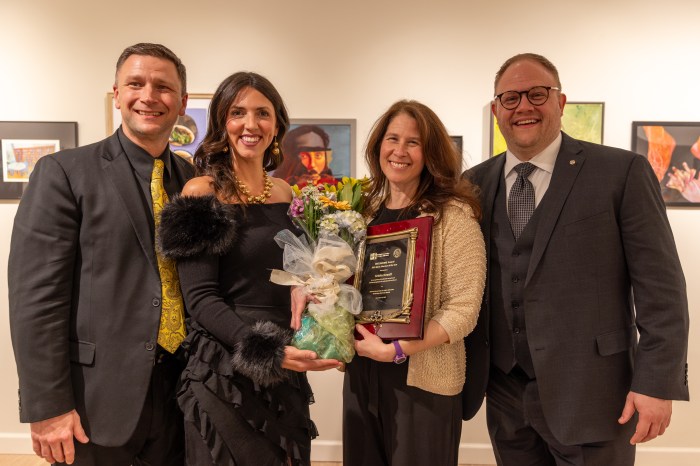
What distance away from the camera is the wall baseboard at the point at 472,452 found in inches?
A: 148

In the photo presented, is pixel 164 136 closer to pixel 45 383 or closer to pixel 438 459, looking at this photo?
pixel 45 383

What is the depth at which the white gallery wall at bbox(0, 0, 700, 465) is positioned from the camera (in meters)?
3.62

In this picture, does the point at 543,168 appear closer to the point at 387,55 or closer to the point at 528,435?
the point at 528,435

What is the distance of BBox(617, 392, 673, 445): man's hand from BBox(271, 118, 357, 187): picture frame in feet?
7.75

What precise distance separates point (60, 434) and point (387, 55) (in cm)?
303

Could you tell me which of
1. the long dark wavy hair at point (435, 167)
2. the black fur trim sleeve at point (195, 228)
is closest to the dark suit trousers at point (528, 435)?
the long dark wavy hair at point (435, 167)

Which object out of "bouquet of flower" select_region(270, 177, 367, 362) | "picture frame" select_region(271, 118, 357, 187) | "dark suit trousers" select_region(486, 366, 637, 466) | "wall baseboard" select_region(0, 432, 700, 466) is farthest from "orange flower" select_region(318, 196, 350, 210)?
"wall baseboard" select_region(0, 432, 700, 466)

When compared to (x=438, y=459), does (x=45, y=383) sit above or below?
above

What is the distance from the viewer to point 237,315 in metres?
1.72

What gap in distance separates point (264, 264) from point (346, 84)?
227 cm

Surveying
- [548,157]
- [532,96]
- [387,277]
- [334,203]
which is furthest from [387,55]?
[387,277]

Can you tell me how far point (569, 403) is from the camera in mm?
1909

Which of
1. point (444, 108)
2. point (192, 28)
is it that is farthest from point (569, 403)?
point (192, 28)

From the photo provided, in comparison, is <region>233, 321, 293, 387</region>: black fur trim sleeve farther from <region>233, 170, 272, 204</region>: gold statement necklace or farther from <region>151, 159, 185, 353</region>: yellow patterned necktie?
<region>233, 170, 272, 204</region>: gold statement necklace
